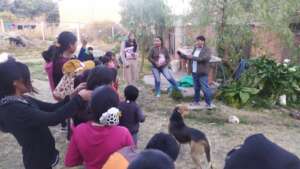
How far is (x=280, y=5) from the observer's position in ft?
25.5

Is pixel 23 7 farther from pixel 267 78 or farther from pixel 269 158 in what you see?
pixel 269 158

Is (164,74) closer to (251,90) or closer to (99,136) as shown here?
(251,90)

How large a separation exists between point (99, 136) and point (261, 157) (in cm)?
114

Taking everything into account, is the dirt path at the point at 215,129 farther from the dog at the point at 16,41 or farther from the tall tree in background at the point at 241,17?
the dog at the point at 16,41

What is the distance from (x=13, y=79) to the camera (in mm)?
2293

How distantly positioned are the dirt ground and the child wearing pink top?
257 centimetres

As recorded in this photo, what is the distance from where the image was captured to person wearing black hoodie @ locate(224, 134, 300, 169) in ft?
5.15

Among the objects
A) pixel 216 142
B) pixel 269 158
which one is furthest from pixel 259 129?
pixel 269 158

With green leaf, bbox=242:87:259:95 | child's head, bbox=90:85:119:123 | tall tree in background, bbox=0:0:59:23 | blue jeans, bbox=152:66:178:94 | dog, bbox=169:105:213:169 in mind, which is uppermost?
tall tree in background, bbox=0:0:59:23

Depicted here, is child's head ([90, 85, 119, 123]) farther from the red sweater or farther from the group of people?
the red sweater

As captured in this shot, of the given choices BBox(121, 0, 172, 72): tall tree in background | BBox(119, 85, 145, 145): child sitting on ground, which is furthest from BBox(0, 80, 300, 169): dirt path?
BBox(121, 0, 172, 72): tall tree in background

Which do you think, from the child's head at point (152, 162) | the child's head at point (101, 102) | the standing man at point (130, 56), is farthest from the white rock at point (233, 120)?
the child's head at point (152, 162)

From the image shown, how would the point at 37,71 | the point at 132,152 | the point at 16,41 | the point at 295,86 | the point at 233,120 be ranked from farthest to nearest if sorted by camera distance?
Result: the point at 16,41 → the point at 37,71 → the point at 295,86 → the point at 233,120 → the point at 132,152

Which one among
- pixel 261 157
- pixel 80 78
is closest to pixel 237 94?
pixel 80 78
